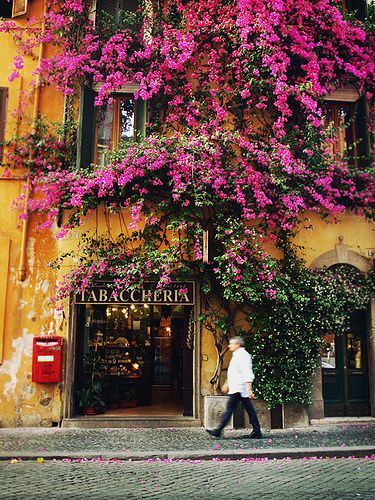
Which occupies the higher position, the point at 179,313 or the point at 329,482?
the point at 179,313

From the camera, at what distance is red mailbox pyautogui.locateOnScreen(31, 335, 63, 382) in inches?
411

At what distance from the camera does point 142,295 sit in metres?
11.0

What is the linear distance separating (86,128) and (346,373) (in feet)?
26.7

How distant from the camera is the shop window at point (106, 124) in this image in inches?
447

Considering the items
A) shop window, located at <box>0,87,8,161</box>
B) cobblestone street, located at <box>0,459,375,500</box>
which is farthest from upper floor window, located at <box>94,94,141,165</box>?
cobblestone street, located at <box>0,459,375,500</box>

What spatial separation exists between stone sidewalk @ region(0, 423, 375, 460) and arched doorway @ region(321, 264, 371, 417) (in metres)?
0.60

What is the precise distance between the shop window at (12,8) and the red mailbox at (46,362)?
7715 mm

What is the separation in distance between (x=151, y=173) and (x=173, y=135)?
1032 millimetres

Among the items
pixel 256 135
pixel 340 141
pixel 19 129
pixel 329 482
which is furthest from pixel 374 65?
pixel 329 482

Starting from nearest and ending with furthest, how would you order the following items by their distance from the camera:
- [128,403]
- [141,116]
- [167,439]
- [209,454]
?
[209,454] < [167,439] < [141,116] < [128,403]

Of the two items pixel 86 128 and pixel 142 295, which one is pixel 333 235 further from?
pixel 86 128

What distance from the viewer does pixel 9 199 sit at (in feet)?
36.5

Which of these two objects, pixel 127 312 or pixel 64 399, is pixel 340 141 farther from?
pixel 64 399

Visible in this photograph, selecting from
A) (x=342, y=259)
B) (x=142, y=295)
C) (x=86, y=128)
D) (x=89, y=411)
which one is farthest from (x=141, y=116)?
(x=89, y=411)
